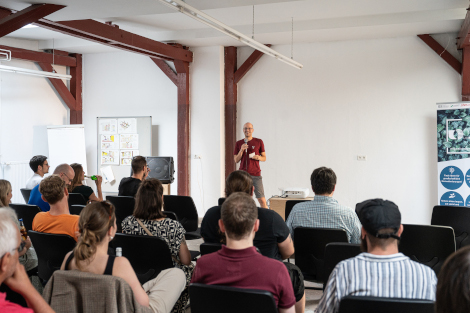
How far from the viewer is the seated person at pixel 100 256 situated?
211cm

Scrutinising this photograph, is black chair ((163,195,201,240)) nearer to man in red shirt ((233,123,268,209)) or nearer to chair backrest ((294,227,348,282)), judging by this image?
chair backrest ((294,227,348,282))

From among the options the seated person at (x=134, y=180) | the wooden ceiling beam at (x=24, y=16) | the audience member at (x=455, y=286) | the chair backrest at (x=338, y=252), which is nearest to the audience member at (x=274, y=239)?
the chair backrest at (x=338, y=252)

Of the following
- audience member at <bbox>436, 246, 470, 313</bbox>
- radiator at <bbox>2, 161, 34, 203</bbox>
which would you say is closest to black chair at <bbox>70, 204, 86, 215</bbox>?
audience member at <bbox>436, 246, 470, 313</bbox>

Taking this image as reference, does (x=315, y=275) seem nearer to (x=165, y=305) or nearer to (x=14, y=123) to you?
(x=165, y=305)

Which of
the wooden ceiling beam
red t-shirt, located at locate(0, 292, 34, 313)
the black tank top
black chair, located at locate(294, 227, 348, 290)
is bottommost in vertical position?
black chair, located at locate(294, 227, 348, 290)

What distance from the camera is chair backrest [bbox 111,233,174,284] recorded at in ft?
9.59

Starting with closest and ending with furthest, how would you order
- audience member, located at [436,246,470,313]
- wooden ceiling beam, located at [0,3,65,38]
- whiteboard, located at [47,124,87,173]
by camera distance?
audience member, located at [436,246,470,313] < wooden ceiling beam, located at [0,3,65,38] < whiteboard, located at [47,124,87,173]

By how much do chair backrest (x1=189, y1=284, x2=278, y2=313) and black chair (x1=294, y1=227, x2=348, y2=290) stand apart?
1516mm

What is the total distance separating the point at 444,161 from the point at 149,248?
19.0ft

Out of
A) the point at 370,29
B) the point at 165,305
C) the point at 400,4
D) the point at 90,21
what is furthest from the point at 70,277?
the point at 370,29

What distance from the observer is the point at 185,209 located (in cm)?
479

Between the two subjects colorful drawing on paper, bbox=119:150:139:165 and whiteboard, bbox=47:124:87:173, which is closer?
whiteboard, bbox=47:124:87:173

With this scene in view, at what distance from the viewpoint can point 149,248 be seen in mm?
2955

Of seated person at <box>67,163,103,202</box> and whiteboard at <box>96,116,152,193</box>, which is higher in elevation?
whiteboard at <box>96,116,152,193</box>
